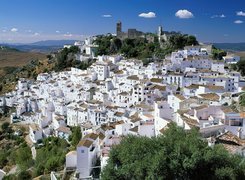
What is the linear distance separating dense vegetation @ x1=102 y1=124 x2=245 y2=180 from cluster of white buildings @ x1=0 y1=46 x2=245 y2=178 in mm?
4170

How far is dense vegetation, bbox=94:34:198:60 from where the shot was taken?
1956 inches

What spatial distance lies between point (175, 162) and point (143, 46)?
41.7 metres

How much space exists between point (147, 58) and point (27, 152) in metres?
24.4

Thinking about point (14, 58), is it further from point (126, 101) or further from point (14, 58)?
point (126, 101)

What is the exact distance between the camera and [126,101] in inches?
1288

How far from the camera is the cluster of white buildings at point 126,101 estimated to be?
20234 millimetres

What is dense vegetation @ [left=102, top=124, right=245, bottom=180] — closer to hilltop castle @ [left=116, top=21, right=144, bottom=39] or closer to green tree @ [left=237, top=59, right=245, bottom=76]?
green tree @ [left=237, top=59, right=245, bottom=76]

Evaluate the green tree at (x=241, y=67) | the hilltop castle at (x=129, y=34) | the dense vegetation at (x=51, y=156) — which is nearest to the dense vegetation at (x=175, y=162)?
the dense vegetation at (x=51, y=156)

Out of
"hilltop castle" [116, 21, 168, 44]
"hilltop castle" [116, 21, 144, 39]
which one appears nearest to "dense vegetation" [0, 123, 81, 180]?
"hilltop castle" [116, 21, 168, 44]

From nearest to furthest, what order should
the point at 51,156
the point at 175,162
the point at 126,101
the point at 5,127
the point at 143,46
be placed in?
the point at 175,162 < the point at 51,156 < the point at 126,101 < the point at 5,127 < the point at 143,46

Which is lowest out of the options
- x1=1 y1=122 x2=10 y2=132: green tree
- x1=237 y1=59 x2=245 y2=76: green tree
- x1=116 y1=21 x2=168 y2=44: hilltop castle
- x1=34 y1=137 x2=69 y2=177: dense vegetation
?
x1=1 y1=122 x2=10 y2=132: green tree

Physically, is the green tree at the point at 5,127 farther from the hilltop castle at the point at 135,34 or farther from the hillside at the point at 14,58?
the hillside at the point at 14,58

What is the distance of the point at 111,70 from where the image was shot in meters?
43.6

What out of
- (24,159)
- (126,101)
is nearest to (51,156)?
(24,159)
